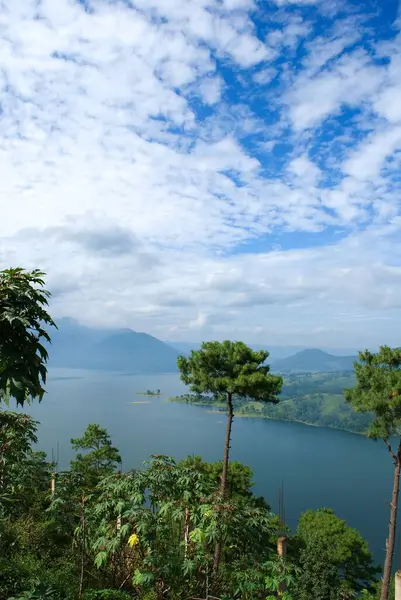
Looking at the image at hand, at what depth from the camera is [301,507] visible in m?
58.0

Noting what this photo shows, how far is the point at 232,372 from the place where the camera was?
13898 millimetres

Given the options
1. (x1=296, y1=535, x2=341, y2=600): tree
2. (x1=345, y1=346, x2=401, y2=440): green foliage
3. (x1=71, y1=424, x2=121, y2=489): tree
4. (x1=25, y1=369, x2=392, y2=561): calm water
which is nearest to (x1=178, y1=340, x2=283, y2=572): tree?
(x1=345, y1=346, x2=401, y2=440): green foliage

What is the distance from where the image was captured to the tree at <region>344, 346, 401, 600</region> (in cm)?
1153

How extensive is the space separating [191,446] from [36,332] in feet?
303

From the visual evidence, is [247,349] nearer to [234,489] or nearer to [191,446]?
[234,489]

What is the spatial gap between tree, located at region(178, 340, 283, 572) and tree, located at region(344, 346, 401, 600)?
2590mm

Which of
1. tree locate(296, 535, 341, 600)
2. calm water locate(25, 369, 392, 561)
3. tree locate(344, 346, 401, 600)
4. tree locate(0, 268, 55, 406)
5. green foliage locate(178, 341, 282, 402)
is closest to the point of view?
tree locate(0, 268, 55, 406)

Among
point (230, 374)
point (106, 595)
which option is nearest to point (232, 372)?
point (230, 374)

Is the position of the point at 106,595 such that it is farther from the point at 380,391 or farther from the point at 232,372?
the point at 380,391

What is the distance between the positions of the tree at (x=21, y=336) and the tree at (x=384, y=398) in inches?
416

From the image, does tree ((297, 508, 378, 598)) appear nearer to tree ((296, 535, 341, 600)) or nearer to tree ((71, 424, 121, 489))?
tree ((296, 535, 341, 600))

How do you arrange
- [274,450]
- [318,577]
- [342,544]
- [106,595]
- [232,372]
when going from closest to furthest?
1. [106,595]
2. [232,372]
3. [318,577]
4. [342,544]
5. [274,450]

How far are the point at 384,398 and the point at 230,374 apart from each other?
4839 mm

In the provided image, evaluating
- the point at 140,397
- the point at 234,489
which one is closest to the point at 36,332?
the point at 234,489
